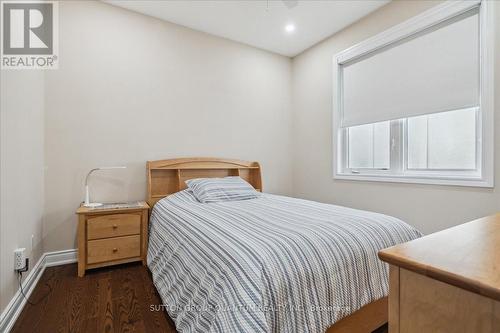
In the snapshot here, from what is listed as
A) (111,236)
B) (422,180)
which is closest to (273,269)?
(111,236)

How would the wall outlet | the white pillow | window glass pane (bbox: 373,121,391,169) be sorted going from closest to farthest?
the wall outlet < the white pillow < window glass pane (bbox: 373,121,391,169)

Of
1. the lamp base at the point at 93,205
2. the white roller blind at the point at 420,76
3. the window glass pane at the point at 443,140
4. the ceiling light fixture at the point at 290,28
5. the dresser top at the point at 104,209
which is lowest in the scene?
the dresser top at the point at 104,209

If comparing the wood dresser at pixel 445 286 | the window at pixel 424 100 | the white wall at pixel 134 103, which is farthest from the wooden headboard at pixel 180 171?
the wood dresser at pixel 445 286

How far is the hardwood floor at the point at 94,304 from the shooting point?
152 centimetres

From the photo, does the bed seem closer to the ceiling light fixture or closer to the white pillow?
the white pillow

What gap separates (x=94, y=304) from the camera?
1757mm

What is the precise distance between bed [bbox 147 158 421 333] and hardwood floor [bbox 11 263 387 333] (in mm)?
135

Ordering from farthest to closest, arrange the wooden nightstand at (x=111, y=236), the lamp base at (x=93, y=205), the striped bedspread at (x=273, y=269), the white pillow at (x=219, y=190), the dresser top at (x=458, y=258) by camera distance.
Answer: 1. the white pillow at (x=219, y=190)
2. the lamp base at (x=93, y=205)
3. the wooden nightstand at (x=111, y=236)
4. the striped bedspread at (x=273, y=269)
5. the dresser top at (x=458, y=258)

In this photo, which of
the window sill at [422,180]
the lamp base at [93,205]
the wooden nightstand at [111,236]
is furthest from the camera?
the lamp base at [93,205]

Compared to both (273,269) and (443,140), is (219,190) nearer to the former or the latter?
(273,269)

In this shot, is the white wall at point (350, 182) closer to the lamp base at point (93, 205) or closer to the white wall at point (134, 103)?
the white wall at point (134, 103)

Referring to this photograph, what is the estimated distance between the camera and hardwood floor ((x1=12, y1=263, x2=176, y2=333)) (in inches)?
60.1

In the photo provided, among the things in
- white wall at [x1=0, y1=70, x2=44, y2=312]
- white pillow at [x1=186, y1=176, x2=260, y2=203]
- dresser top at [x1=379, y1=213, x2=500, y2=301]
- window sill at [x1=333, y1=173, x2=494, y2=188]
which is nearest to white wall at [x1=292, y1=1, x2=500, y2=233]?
window sill at [x1=333, y1=173, x2=494, y2=188]

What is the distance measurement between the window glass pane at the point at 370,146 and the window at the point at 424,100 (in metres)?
0.01
